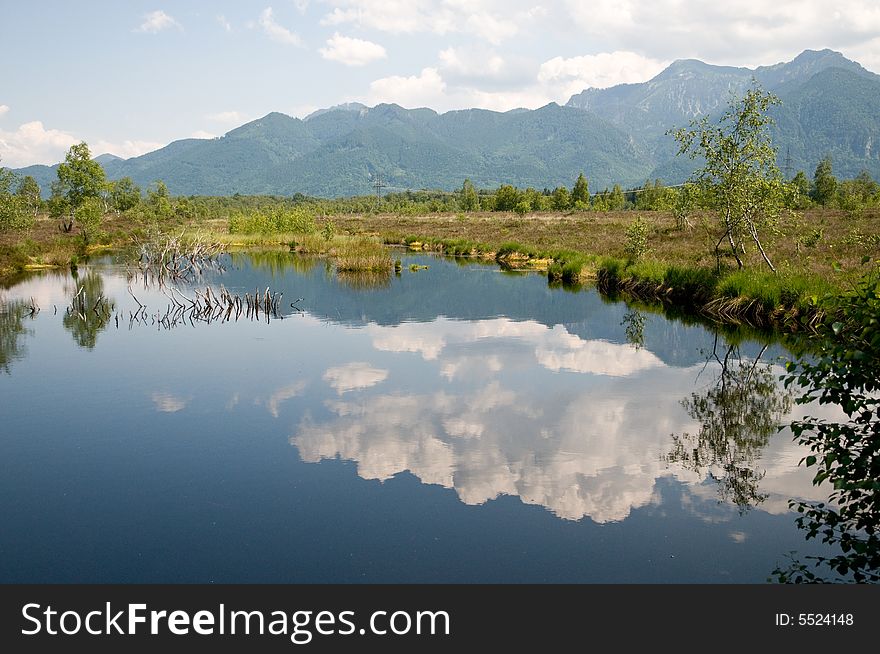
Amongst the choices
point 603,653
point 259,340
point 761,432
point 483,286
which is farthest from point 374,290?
point 603,653

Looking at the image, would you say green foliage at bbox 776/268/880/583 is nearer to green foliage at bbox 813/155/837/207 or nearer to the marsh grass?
the marsh grass

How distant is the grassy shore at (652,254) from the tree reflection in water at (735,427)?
3101 millimetres

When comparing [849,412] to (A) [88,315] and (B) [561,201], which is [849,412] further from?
(B) [561,201]

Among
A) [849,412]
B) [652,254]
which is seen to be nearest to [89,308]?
[849,412]

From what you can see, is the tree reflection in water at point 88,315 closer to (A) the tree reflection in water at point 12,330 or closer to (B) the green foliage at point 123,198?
(A) the tree reflection in water at point 12,330

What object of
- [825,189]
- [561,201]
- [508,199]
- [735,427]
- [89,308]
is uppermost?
[508,199]

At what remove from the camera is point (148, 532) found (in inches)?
376

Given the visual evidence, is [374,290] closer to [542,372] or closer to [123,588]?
[542,372]

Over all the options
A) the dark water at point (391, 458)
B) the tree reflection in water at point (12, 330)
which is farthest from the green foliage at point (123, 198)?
the dark water at point (391, 458)

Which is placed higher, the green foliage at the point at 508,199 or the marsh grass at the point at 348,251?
the green foliage at the point at 508,199

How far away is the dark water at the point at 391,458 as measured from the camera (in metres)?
8.84

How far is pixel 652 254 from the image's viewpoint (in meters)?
41.6

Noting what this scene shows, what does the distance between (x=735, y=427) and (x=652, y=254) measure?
28.8 meters

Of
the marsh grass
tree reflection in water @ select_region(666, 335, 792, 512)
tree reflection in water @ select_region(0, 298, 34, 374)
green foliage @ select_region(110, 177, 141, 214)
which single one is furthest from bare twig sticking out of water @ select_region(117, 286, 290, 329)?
→ green foliage @ select_region(110, 177, 141, 214)
